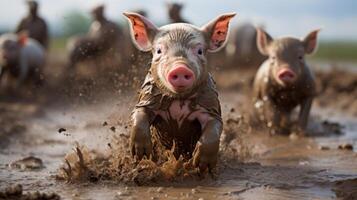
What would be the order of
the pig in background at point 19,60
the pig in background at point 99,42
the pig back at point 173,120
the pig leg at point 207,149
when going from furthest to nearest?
the pig in background at point 99,42, the pig in background at point 19,60, the pig back at point 173,120, the pig leg at point 207,149

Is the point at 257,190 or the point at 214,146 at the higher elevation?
the point at 214,146

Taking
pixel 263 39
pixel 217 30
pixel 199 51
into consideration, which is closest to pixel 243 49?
pixel 263 39

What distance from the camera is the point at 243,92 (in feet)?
50.4

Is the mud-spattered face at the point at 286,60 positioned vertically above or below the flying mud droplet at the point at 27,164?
above

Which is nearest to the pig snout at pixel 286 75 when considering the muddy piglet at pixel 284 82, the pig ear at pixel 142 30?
the muddy piglet at pixel 284 82

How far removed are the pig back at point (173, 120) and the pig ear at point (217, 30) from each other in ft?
1.16

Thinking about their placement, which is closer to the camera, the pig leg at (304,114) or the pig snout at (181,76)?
the pig snout at (181,76)

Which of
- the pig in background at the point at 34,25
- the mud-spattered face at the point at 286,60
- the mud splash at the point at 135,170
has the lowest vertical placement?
the mud splash at the point at 135,170

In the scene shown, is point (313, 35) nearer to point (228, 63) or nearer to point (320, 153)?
point (320, 153)

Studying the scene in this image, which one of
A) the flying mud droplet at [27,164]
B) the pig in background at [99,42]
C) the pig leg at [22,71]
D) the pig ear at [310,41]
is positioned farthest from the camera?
the pig in background at [99,42]

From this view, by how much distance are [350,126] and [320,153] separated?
9.79ft

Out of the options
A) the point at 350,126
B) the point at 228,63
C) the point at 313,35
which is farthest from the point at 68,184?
the point at 228,63

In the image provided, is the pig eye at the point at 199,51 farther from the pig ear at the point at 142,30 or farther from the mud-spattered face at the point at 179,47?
the pig ear at the point at 142,30

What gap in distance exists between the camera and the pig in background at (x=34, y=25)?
57.1ft
